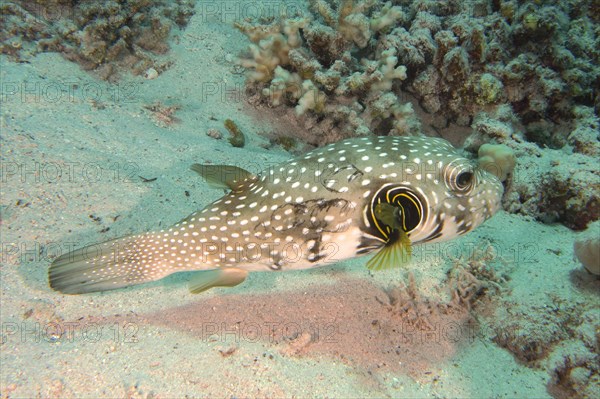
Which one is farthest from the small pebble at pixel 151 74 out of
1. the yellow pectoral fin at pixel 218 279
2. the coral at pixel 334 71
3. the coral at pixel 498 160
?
the coral at pixel 498 160

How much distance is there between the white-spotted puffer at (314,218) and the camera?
292cm

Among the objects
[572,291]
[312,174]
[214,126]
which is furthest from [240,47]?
[572,291]

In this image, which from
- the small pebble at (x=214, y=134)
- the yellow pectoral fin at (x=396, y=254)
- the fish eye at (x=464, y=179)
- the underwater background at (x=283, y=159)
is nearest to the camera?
the yellow pectoral fin at (x=396, y=254)

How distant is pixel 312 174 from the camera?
303 cm

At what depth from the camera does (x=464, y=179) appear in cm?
298

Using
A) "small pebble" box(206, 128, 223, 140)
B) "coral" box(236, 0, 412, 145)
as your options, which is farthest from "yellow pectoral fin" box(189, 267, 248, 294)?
"coral" box(236, 0, 412, 145)

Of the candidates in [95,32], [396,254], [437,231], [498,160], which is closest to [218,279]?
[396,254]

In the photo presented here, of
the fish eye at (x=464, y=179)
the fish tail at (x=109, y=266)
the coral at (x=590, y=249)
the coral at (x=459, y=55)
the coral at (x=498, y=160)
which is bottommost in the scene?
the fish tail at (x=109, y=266)

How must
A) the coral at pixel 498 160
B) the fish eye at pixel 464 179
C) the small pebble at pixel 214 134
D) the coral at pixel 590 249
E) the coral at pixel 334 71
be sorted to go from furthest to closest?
the coral at pixel 334 71 < the small pebble at pixel 214 134 < the coral at pixel 498 160 < the coral at pixel 590 249 < the fish eye at pixel 464 179

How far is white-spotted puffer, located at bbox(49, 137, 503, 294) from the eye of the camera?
9.57 ft

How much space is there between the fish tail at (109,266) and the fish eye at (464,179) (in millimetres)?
2447

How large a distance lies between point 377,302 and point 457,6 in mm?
5769

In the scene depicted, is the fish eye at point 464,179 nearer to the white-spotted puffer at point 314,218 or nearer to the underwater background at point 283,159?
the white-spotted puffer at point 314,218

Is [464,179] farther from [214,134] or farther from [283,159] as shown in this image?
[214,134]
